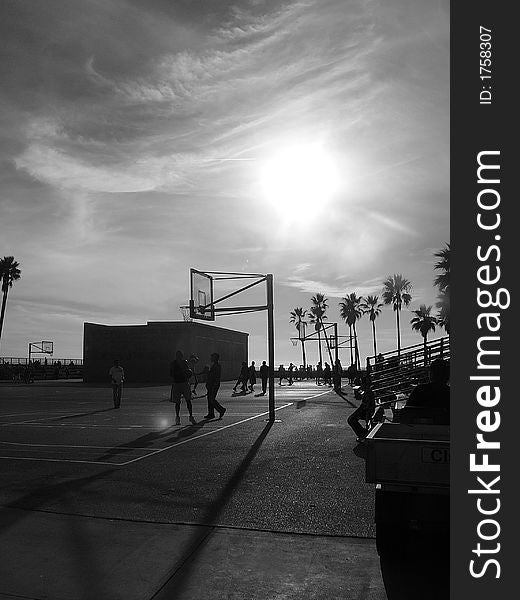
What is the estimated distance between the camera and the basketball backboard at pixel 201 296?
26.0 metres

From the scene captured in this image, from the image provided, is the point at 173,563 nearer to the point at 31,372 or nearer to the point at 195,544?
the point at 195,544

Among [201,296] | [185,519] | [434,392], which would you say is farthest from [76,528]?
[201,296]

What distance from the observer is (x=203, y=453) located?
1100cm

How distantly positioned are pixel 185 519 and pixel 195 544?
848 millimetres

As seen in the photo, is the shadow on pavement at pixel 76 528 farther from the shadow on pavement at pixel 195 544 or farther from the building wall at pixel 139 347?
the building wall at pixel 139 347

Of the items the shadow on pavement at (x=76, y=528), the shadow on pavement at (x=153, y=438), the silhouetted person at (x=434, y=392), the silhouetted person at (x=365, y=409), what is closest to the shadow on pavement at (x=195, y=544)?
the shadow on pavement at (x=76, y=528)

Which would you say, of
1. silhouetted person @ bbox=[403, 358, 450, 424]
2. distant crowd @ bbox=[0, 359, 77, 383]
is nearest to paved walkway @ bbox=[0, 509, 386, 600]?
silhouetted person @ bbox=[403, 358, 450, 424]

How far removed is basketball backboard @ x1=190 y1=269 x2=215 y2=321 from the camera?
2595 centimetres

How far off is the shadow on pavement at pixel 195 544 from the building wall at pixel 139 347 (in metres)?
46.4

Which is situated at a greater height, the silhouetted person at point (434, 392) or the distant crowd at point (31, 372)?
the silhouetted person at point (434, 392)

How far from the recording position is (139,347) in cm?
5572

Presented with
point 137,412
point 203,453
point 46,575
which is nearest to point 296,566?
point 46,575

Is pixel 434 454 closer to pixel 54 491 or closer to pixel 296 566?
pixel 296 566

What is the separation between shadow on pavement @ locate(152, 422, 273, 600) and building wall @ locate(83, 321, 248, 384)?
4640cm
